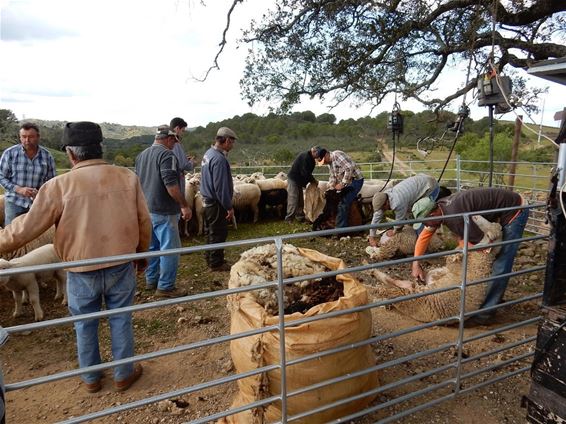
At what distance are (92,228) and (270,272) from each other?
139 centimetres

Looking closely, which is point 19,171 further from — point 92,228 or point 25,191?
point 92,228

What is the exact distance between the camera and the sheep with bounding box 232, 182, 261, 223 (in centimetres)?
874

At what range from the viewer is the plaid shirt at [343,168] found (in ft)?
23.5

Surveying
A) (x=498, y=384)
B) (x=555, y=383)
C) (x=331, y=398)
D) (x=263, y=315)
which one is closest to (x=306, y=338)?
(x=263, y=315)

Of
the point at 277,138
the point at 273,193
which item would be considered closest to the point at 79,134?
the point at 273,193

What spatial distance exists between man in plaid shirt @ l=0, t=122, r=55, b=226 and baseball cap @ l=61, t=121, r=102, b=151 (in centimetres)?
218

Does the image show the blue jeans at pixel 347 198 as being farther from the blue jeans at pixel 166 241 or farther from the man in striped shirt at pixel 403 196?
the blue jeans at pixel 166 241

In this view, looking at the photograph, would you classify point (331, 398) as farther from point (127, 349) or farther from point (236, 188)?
point (236, 188)

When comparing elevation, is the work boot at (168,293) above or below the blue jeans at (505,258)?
below

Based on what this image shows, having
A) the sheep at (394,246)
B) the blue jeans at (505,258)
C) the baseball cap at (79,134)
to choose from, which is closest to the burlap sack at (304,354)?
the baseball cap at (79,134)

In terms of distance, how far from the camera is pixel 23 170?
4.52 meters

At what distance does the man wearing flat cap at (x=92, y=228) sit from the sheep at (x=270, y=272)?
0.81 metres

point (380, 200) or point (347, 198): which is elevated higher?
point (380, 200)

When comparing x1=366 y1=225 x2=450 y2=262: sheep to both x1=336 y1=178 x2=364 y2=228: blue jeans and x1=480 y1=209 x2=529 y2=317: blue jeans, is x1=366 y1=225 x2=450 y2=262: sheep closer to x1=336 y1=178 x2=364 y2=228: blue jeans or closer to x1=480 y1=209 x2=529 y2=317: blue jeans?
x1=336 y1=178 x2=364 y2=228: blue jeans
